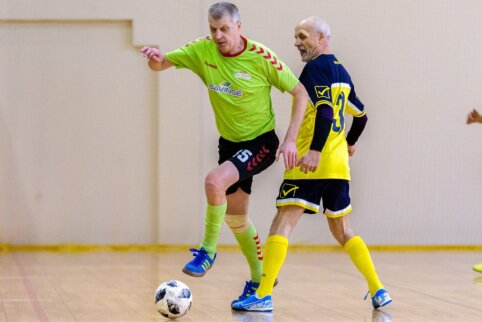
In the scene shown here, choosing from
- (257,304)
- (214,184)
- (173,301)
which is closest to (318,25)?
(214,184)

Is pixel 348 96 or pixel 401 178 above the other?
pixel 348 96

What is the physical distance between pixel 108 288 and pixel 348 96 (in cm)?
213

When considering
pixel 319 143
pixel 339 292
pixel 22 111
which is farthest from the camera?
pixel 22 111

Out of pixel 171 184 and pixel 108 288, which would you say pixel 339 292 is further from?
pixel 171 184

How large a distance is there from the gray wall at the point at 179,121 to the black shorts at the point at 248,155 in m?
4.11

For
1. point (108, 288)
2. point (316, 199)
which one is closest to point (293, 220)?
point (316, 199)

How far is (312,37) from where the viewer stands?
512 cm

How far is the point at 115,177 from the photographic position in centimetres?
942

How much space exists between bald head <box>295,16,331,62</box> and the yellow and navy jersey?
63 mm

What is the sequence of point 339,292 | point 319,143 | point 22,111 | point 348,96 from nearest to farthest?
1. point 319,143
2. point 348,96
3. point 339,292
4. point 22,111

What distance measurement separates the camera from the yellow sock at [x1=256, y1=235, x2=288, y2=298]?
199 inches

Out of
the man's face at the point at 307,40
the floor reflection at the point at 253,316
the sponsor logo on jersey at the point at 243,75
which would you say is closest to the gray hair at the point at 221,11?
the sponsor logo on jersey at the point at 243,75

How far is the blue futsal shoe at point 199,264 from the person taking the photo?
192 inches

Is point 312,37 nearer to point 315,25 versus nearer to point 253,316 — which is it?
point 315,25
